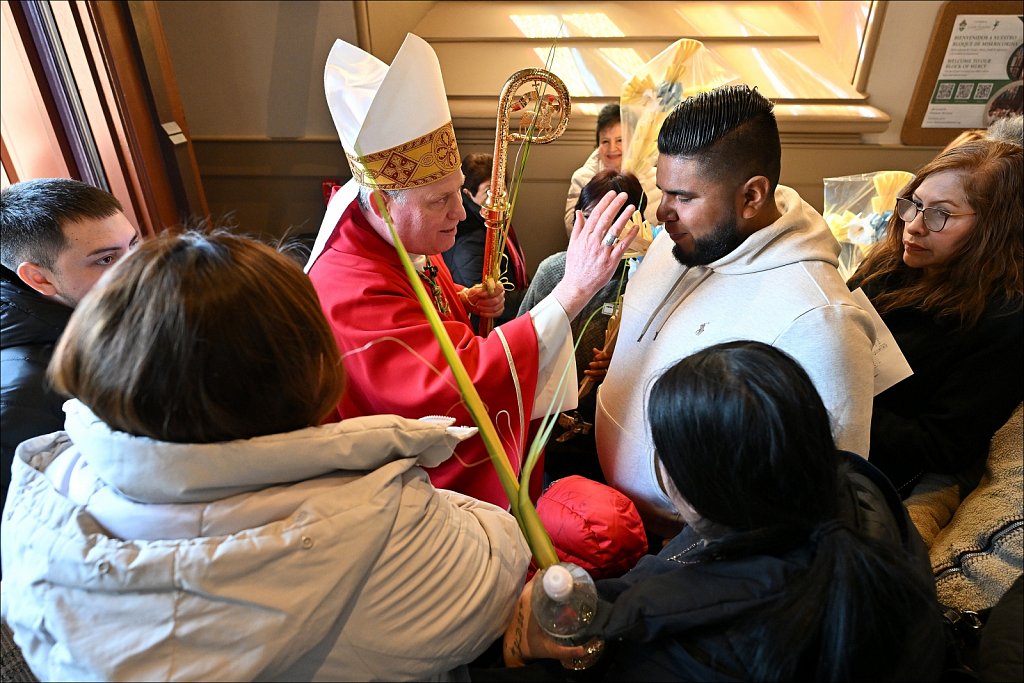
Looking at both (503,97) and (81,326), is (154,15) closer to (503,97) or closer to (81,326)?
(503,97)

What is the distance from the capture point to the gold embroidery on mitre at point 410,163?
1373mm

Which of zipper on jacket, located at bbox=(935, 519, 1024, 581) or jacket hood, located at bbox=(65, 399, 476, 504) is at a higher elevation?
jacket hood, located at bbox=(65, 399, 476, 504)

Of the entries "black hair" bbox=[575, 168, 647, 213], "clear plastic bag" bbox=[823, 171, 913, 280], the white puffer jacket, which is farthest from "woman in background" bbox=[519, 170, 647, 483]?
the white puffer jacket

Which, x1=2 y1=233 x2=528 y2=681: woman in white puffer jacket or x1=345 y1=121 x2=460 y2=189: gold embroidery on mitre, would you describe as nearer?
x1=2 y1=233 x2=528 y2=681: woman in white puffer jacket

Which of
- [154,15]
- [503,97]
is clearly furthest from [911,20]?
[154,15]

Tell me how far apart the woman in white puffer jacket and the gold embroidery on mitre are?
746 mm

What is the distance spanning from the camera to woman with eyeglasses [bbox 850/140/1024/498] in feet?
4.87

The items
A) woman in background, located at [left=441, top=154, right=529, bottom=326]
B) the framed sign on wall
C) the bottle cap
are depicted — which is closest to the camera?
the bottle cap

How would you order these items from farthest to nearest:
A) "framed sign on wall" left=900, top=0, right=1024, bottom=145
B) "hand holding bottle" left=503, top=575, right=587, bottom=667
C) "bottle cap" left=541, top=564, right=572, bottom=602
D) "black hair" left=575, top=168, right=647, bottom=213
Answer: "framed sign on wall" left=900, top=0, right=1024, bottom=145
"black hair" left=575, top=168, right=647, bottom=213
"hand holding bottle" left=503, top=575, right=587, bottom=667
"bottle cap" left=541, top=564, right=572, bottom=602

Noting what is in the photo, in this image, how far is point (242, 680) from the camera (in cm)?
60

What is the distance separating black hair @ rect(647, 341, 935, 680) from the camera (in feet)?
2.13

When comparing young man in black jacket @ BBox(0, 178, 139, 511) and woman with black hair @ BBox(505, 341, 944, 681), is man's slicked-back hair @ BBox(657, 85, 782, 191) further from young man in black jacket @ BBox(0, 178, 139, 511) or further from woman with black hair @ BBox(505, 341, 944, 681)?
young man in black jacket @ BBox(0, 178, 139, 511)

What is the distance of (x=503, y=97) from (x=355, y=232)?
48 centimetres

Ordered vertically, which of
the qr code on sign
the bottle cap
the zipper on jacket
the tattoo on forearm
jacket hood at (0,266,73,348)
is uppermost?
the qr code on sign
